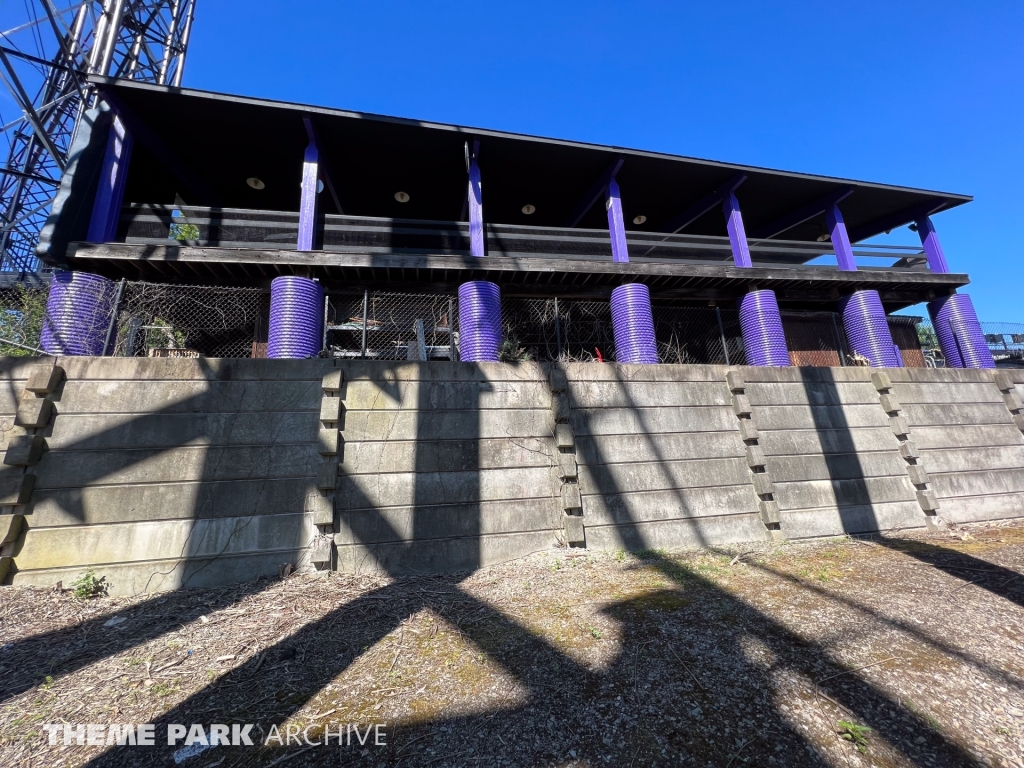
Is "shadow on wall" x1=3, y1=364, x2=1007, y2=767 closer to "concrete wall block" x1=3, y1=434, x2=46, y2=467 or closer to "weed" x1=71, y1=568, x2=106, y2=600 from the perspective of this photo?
"weed" x1=71, y1=568, x2=106, y2=600

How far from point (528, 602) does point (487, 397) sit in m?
2.79

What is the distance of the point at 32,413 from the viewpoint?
14.8ft

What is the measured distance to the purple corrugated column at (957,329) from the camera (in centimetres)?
1117

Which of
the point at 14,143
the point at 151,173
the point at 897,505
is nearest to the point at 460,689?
the point at 897,505

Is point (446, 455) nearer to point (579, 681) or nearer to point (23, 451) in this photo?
point (579, 681)

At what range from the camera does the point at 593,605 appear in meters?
3.99

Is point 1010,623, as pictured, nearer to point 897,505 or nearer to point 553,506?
point 897,505

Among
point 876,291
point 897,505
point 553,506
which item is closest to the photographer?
point 553,506

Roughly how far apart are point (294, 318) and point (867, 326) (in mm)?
14424

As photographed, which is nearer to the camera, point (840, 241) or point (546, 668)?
point (546, 668)

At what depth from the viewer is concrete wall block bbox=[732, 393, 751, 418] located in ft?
21.4

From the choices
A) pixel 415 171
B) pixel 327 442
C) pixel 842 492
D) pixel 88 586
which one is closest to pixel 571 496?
pixel 327 442

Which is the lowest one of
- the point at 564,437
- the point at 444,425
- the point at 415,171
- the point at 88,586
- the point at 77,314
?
the point at 88,586

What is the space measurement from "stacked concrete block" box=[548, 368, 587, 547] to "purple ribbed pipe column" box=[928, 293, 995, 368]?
1341 centimetres
